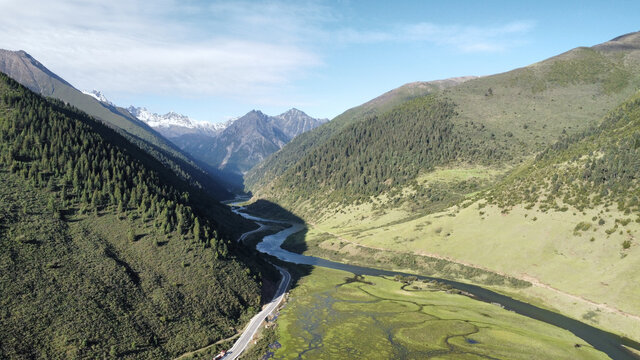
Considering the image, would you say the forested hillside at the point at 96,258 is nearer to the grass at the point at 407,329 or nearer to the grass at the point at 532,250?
the grass at the point at 407,329

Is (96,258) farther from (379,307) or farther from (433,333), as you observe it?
(433,333)

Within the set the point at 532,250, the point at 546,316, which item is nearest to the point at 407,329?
the point at 546,316

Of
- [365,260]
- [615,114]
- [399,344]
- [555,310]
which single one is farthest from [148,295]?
[615,114]

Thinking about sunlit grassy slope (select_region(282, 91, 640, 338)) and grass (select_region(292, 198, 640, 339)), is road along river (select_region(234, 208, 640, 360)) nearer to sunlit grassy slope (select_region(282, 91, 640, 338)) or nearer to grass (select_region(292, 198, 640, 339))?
grass (select_region(292, 198, 640, 339))

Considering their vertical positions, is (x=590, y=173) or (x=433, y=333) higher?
(x=590, y=173)

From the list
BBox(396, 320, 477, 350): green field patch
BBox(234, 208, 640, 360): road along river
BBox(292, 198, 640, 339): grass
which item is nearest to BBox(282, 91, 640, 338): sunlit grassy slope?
BBox(292, 198, 640, 339): grass

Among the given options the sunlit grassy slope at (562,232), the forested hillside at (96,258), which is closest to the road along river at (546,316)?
the sunlit grassy slope at (562,232)

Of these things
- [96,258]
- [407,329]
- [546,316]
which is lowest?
[546,316]
